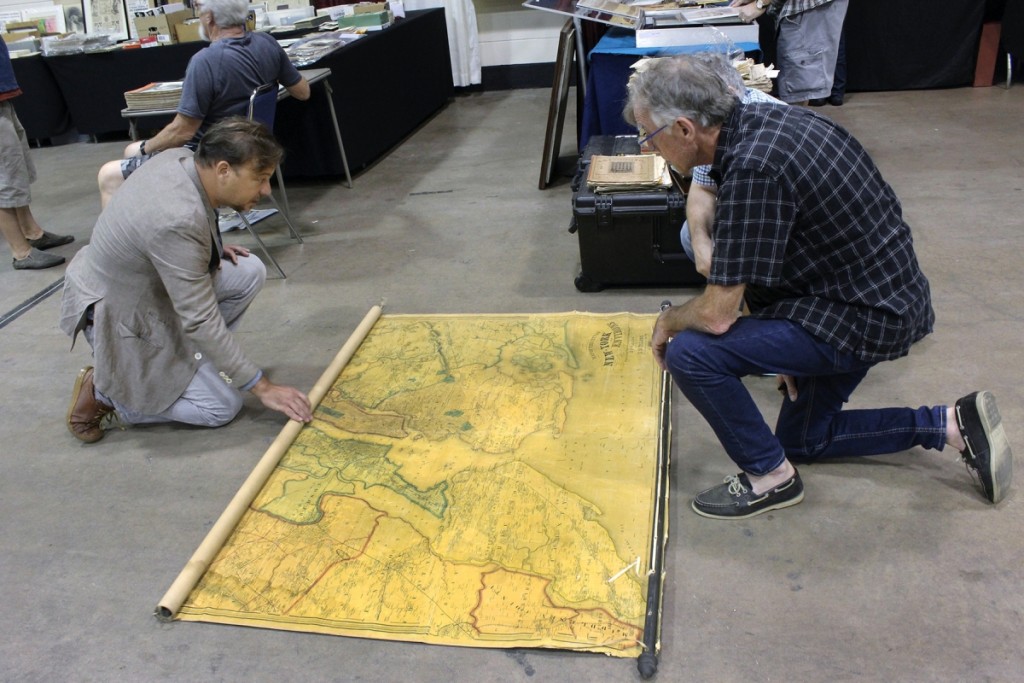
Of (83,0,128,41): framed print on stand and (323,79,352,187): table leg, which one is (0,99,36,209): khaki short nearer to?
(323,79,352,187): table leg

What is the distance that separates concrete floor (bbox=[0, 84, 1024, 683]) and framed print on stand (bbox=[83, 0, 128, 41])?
11.7 feet

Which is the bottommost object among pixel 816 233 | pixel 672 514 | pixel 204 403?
pixel 672 514

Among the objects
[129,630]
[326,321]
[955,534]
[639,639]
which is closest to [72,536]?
[129,630]

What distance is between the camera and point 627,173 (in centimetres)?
313

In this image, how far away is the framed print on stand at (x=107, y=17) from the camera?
270 inches

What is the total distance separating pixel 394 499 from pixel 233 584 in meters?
0.44

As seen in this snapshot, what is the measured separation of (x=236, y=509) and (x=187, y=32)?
5174mm

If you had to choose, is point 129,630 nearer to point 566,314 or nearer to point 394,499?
point 394,499

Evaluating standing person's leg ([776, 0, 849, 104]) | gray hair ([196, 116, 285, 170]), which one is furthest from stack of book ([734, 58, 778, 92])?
gray hair ([196, 116, 285, 170])

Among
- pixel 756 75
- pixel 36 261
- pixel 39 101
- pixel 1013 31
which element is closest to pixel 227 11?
pixel 36 261

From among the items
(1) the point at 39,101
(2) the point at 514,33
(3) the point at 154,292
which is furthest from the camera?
(2) the point at 514,33

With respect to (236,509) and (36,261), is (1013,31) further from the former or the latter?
(36,261)

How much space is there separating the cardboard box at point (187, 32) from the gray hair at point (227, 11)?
9.36ft

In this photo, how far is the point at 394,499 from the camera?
6.90 ft
